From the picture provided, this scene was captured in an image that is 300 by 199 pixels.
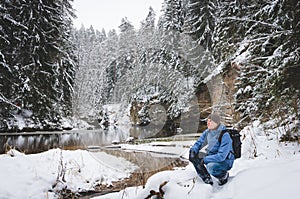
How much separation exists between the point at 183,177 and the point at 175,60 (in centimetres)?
2941

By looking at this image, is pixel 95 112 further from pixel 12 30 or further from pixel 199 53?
pixel 12 30

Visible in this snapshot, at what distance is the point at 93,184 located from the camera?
7.40 m

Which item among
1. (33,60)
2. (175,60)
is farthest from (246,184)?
(175,60)

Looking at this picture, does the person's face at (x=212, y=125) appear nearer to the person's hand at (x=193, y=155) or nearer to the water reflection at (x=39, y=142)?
Answer: the person's hand at (x=193, y=155)

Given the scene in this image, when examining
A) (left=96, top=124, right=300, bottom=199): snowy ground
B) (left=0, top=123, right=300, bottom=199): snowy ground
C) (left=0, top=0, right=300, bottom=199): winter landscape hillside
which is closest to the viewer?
(left=96, top=124, right=300, bottom=199): snowy ground

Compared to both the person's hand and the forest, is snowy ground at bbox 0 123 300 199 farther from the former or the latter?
the forest

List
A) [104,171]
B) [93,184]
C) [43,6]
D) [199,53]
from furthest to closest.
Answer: [199,53] < [43,6] < [104,171] < [93,184]

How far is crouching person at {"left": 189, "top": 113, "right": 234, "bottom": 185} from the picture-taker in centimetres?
363

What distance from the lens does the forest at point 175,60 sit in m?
5.21

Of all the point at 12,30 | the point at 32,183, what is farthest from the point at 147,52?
the point at 32,183

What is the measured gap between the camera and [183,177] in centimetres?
410

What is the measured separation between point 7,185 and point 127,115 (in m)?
46.9

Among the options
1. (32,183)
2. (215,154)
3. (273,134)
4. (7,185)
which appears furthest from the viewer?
(273,134)

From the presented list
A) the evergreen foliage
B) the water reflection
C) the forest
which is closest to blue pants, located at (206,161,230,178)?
the forest
